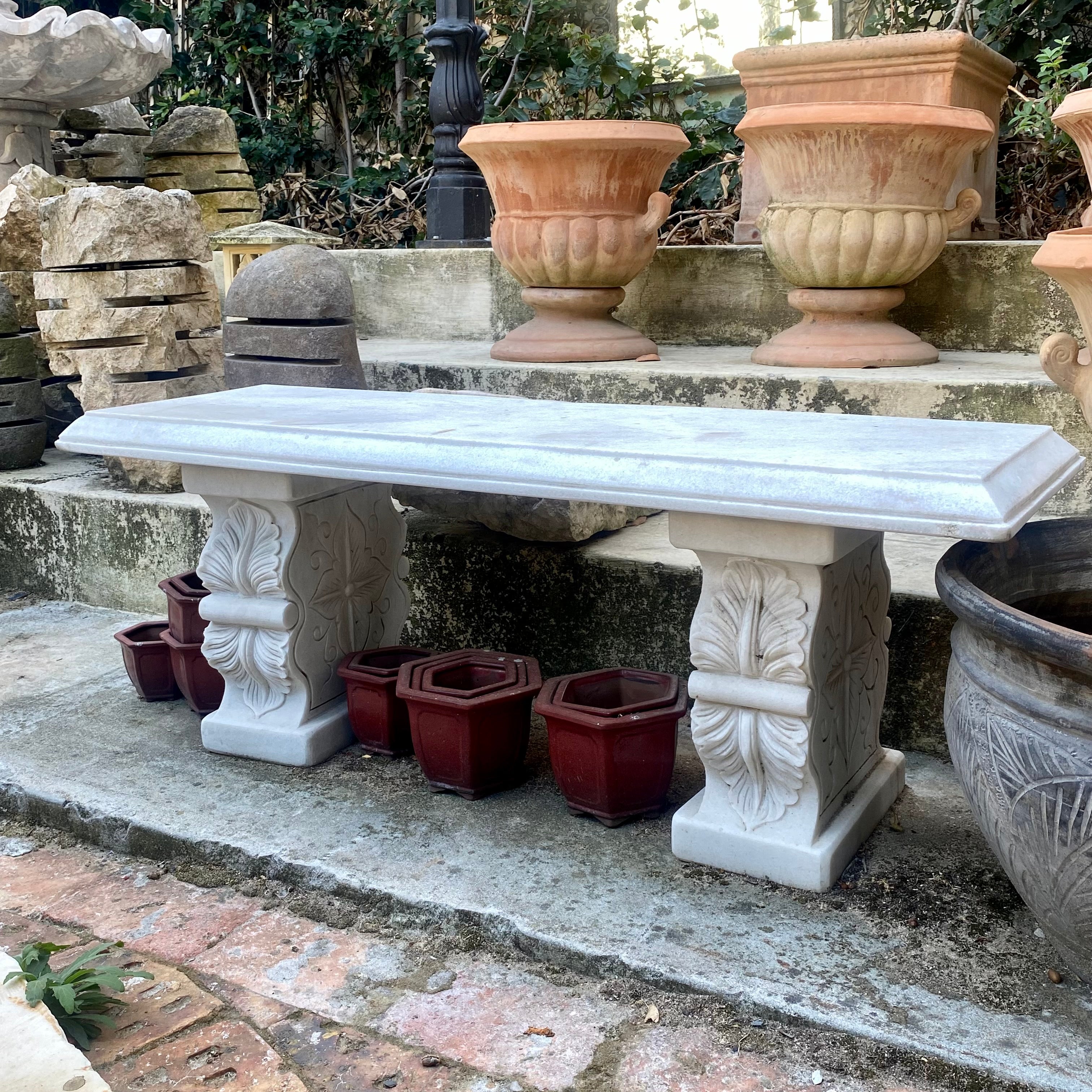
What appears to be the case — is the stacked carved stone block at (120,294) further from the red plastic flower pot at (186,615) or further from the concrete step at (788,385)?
the red plastic flower pot at (186,615)

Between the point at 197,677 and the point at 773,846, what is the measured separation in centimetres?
138

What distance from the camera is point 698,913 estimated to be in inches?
71.9

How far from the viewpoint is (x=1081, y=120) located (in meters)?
2.38

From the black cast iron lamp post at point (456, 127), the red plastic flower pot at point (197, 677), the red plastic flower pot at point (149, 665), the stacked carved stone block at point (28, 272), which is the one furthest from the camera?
the black cast iron lamp post at point (456, 127)

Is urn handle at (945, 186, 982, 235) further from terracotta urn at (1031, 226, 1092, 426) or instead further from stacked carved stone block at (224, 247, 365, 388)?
stacked carved stone block at (224, 247, 365, 388)

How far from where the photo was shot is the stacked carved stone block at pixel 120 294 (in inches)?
138

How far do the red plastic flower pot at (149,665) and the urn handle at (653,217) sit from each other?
1998 mm

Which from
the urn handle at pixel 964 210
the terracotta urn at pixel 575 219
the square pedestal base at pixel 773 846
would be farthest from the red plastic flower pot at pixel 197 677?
the urn handle at pixel 964 210

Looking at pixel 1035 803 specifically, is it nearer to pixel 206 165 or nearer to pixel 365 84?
pixel 206 165

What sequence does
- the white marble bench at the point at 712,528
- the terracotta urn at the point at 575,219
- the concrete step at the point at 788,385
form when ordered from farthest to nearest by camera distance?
1. the terracotta urn at the point at 575,219
2. the concrete step at the point at 788,385
3. the white marble bench at the point at 712,528

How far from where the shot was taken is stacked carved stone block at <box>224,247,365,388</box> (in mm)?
3184

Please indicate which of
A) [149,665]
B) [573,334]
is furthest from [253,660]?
[573,334]

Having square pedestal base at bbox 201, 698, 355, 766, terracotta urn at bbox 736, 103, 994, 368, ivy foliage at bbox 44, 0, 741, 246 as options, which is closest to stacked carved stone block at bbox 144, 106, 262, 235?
ivy foliage at bbox 44, 0, 741, 246

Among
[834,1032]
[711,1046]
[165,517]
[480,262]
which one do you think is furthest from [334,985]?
[480,262]
